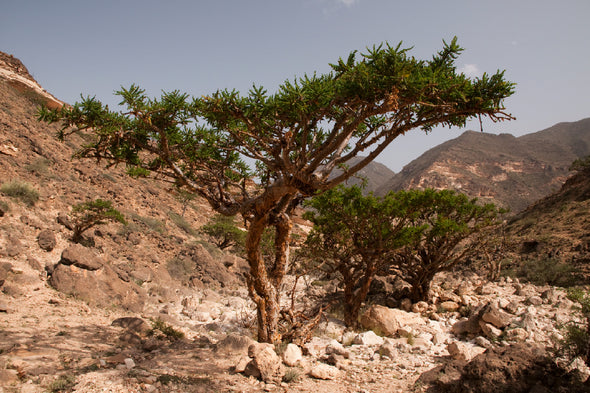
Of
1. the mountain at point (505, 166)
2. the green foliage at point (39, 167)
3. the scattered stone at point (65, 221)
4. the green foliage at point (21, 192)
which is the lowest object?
the scattered stone at point (65, 221)

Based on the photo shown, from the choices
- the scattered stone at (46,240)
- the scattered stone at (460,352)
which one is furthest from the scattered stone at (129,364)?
the scattered stone at (46,240)

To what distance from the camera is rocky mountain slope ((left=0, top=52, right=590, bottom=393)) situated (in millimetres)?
4301

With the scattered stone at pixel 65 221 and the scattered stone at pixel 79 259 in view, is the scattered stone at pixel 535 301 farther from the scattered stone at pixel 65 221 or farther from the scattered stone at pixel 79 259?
the scattered stone at pixel 65 221

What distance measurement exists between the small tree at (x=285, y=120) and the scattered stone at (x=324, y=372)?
4.20 feet

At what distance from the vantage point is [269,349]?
5.38 meters

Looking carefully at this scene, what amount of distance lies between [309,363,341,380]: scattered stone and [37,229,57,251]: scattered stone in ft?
31.8

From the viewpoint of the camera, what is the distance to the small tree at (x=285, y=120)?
183 inches

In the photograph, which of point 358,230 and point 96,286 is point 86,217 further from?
point 358,230

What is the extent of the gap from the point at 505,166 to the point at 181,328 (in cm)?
7561

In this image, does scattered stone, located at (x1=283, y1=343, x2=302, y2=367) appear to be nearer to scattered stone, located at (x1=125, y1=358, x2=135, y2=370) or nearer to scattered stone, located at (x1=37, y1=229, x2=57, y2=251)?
scattered stone, located at (x1=125, y1=358, x2=135, y2=370)

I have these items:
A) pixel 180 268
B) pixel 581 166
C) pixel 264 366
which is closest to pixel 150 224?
pixel 180 268

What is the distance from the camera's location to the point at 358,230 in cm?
1138

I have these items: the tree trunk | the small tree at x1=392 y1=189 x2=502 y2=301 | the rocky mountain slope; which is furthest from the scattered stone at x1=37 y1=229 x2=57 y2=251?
the small tree at x1=392 y1=189 x2=502 y2=301

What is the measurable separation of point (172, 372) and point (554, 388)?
4954mm
